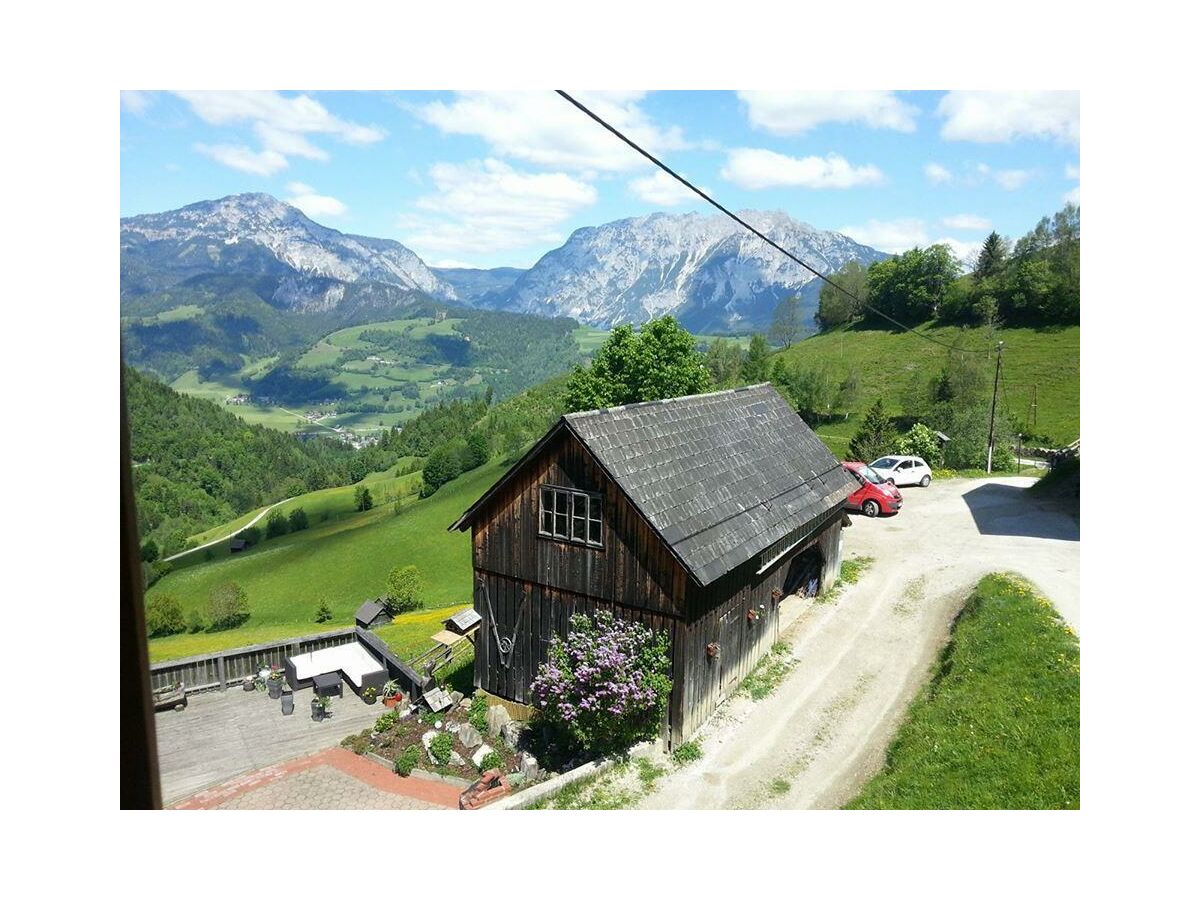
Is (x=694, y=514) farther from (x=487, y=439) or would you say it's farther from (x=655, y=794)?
(x=487, y=439)

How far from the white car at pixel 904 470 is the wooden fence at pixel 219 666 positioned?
94.8 ft

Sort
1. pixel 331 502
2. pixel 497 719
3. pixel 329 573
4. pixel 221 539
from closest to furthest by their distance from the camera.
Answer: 1. pixel 497 719
2. pixel 329 573
3. pixel 221 539
4. pixel 331 502

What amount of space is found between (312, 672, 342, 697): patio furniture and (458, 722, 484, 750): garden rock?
5.21 m

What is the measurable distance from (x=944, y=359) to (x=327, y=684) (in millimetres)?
77524

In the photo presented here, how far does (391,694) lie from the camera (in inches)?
814

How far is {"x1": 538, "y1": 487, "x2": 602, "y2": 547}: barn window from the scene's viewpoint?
51.2 feet

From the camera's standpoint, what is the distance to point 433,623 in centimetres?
3167

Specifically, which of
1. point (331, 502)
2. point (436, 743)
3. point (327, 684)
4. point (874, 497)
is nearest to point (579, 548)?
point (436, 743)

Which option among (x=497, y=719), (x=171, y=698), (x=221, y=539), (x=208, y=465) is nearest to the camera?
(x=497, y=719)

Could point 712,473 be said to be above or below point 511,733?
above

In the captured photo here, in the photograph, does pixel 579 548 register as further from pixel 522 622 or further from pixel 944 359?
pixel 944 359

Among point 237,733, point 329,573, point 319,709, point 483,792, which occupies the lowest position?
point 329,573

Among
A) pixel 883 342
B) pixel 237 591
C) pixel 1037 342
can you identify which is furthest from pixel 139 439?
pixel 1037 342

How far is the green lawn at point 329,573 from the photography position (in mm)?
44325
